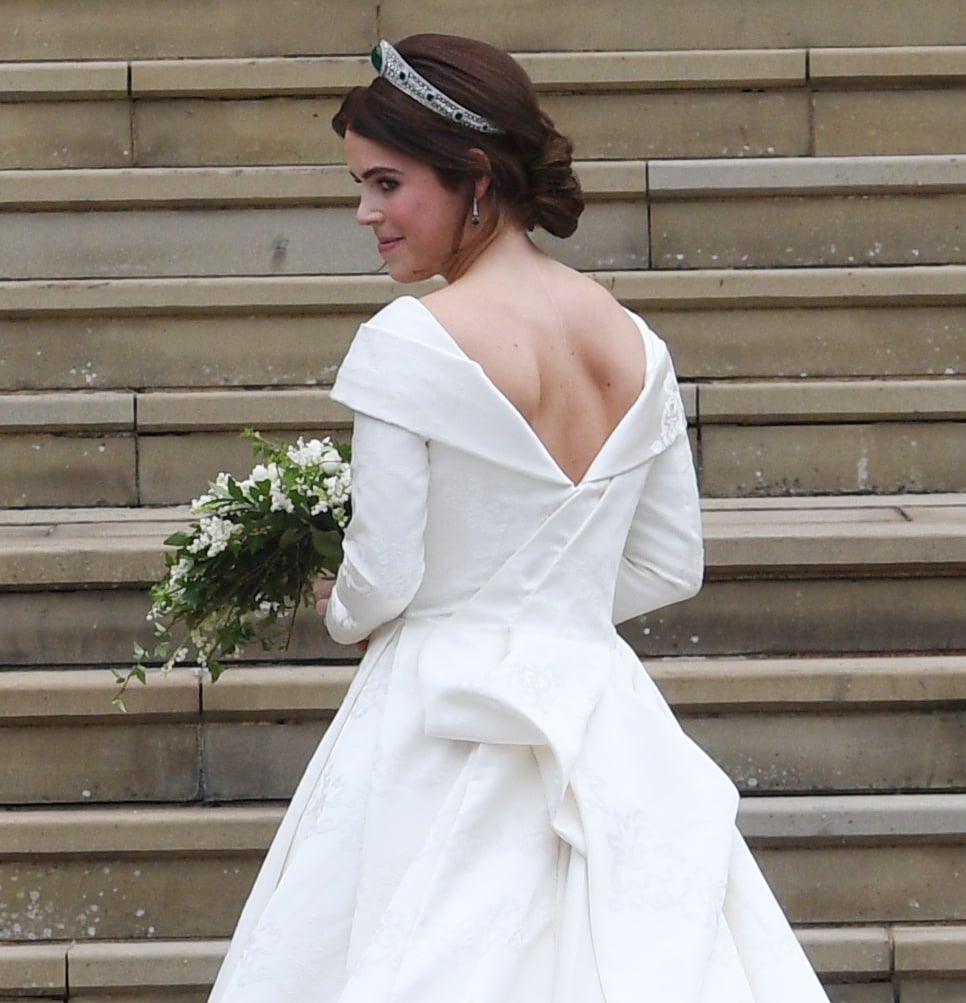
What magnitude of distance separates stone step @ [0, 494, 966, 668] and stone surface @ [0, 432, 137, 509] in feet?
1.65

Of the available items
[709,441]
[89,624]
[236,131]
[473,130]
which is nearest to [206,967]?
[89,624]

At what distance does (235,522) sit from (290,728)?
1450 millimetres

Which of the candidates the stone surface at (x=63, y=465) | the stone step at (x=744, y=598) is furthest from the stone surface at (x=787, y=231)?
the stone surface at (x=63, y=465)

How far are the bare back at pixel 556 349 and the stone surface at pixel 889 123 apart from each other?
3125 mm

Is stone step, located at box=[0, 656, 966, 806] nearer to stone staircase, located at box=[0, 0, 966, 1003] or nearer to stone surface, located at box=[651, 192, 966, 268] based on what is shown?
stone staircase, located at box=[0, 0, 966, 1003]

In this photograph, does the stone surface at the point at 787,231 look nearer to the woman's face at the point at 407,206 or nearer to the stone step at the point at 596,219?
the stone step at the point at 596,219

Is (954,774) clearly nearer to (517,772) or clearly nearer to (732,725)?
(732,725)

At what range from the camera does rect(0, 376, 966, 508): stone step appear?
5.06 m

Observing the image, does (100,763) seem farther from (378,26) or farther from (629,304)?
(378,26)

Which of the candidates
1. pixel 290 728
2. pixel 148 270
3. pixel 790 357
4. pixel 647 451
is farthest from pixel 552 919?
pixel 148 270

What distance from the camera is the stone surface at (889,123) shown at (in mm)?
5672

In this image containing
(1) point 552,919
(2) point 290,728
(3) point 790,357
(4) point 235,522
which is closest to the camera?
(1) point 552,919

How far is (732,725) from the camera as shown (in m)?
4.37

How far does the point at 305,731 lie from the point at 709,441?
1474mm
